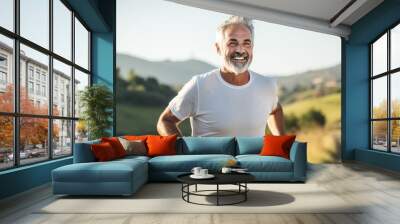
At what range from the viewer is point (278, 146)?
250 inches

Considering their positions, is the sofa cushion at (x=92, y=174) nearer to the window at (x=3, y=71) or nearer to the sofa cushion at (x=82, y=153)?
the sofa cushion at (x=82, y=153)

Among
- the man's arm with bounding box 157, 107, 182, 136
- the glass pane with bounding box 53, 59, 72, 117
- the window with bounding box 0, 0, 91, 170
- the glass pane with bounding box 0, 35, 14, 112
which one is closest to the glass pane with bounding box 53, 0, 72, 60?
the window with bounding box 0, 0, 91, 170

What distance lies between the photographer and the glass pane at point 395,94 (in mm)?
7777

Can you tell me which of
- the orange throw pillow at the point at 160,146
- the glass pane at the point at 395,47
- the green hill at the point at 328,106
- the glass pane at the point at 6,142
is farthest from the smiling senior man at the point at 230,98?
the glass pane at the point at 6,142

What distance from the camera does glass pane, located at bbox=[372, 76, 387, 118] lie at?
8406 millimetres

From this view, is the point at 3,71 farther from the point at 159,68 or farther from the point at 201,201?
the point at 159,68

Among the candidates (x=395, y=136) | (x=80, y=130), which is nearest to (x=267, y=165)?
(x=395, y=136)

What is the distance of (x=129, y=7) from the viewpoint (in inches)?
350

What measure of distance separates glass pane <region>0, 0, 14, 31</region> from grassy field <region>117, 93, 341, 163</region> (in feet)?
13.0

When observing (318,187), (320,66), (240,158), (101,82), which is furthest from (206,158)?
(320,66)

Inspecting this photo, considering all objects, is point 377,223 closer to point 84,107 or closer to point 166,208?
point 166,208

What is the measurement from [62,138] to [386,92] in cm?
666

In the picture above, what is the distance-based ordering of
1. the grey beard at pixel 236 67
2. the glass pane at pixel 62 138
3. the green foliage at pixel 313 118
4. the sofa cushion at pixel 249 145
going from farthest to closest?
1. the green foliage at pixel 313 118
2. the grey beard at pixel 236 67
3. the sofa cushion at pixel 249 145
4. the glass pane at pixel 62 138

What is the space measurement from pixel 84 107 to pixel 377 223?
232 inches
